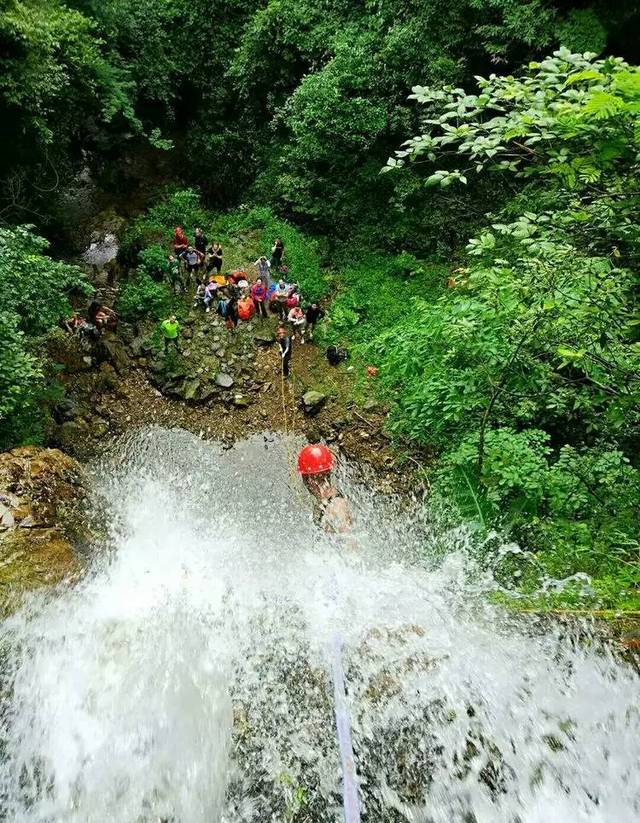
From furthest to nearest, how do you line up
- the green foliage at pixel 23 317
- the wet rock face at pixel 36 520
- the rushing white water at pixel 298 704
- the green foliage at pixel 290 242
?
the green foliage at pixel 290 242 → the green foliage at pixel 23 317 → the wet rock face at pixel 36 520 → the rushing white water at pixel 298 704

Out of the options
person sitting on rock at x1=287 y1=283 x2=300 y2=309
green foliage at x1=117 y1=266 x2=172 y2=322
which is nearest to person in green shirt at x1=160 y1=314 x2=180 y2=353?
green foliage at x1=117 y1=266 x2=172 y2=322

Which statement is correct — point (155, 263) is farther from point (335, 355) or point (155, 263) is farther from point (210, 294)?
point (335, 355)

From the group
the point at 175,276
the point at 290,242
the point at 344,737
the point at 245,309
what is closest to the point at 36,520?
the point at 344,737

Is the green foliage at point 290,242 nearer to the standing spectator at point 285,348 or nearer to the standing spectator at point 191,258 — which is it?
the standing spectator at point 285,348

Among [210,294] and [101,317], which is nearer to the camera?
[101,317]

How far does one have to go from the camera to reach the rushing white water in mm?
4625

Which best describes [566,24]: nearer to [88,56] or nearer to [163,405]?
[88,56]

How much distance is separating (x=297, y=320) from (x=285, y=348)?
950mm

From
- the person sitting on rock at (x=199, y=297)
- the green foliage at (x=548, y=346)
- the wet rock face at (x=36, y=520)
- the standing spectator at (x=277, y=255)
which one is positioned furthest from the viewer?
the standing spectator at (x=277, y=255)

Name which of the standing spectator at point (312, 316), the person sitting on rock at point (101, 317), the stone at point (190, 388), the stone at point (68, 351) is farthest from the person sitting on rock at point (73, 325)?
the standing spectator at point (312, 316)

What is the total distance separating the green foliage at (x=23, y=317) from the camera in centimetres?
825

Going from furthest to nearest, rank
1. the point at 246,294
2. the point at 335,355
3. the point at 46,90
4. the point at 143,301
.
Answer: the point at 246,294 < the point at 143,301 < the point at 335,355 < the point at 46,90

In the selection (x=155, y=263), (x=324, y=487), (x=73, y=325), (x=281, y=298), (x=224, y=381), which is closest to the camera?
(x=324, y=487)

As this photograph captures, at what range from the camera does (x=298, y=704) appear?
559cm
